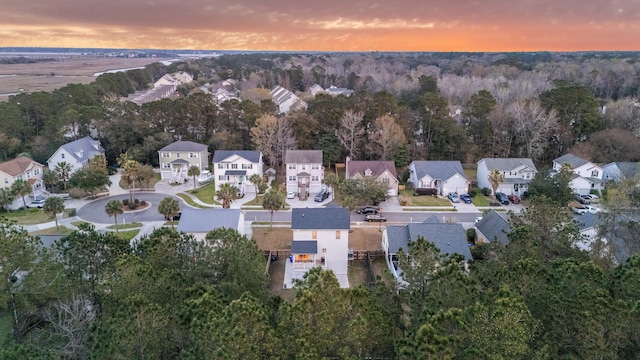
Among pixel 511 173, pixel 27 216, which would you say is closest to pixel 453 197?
pixel 511 173

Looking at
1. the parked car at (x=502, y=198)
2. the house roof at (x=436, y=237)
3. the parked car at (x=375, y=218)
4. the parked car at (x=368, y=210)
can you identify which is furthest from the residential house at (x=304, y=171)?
the parked car at (x=502, y=198)

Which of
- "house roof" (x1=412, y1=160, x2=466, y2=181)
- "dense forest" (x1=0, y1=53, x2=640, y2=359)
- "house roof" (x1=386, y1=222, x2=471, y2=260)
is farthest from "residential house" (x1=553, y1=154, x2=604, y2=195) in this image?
"house roof" (x1=386, y1=222, x2=471, y2=260)

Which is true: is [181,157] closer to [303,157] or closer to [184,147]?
[184,147]

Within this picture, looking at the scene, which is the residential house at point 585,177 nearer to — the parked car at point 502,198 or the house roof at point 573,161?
the house roof at point 573,161

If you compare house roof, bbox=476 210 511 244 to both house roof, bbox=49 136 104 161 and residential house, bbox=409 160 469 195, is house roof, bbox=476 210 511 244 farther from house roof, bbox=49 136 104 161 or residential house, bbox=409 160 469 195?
house roof, bbox=49 136 104 161

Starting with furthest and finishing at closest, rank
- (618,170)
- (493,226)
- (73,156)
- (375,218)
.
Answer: (73,156) < (618,170) < (375,218) < (493,226)

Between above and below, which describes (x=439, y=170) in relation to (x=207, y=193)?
above

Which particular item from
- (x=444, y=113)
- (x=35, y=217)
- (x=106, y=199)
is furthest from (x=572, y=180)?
(x=35, y=217)
